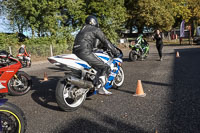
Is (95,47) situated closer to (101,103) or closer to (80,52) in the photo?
(80,52)

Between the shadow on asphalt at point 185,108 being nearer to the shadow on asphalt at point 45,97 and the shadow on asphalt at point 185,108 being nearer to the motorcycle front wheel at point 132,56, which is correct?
the shadow on asphalt at point 45,97

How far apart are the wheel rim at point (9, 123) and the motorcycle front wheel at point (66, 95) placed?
3.37ft

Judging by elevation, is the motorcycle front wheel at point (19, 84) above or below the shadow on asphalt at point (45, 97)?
above

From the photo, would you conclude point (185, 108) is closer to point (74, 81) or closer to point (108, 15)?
point (74, 81)

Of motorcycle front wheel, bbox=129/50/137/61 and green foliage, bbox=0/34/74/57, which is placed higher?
green foliage, bbox=0/34/74/57

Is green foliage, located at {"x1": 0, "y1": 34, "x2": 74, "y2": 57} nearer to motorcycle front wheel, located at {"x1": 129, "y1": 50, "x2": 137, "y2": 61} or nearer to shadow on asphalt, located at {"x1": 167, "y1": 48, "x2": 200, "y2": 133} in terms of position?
motorcycle front wheel, located at {"x1": 129, "y1": 50, "x2": 137, "y2": 61}

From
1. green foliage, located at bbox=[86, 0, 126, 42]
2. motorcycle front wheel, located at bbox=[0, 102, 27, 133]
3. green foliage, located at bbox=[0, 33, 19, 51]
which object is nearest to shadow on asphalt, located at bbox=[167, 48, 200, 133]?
motorcycle front wheel, located at bbox=[0, 102, 27, 133]

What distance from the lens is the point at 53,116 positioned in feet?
11.8

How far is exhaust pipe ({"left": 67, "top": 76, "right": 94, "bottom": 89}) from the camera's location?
3542 mm

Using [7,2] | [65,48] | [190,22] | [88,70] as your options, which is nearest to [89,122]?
[88,70]

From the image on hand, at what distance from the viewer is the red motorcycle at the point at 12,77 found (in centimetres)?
462

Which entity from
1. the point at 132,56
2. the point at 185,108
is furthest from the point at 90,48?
the point at 132,56

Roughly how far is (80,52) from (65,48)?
1689 centimetres

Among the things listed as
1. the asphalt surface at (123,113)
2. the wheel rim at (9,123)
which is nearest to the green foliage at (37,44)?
the asphalt surface at (123,113)
